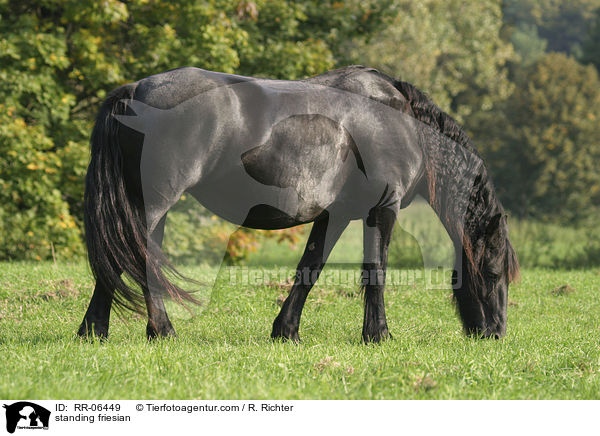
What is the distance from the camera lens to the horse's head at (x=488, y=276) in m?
5.38

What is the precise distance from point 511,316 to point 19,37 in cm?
833

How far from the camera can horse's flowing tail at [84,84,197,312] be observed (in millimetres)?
4363

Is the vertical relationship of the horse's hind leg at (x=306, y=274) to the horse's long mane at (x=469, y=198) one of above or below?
below

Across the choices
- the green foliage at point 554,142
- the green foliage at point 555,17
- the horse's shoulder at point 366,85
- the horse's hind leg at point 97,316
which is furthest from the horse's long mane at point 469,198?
the green foliage at point 555,17

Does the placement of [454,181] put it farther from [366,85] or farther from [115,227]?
[115,227]

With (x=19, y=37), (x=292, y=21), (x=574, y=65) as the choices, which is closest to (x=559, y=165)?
(x=574, y=65)

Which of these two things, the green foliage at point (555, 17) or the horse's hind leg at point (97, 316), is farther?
the green foliage at point (555, 17)

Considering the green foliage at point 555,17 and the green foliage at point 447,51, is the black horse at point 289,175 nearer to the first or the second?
the green foliage at point 447,51

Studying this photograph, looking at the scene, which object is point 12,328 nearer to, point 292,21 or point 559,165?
point 292,21

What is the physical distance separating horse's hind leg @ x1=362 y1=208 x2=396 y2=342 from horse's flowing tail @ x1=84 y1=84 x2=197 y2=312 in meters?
1.49
